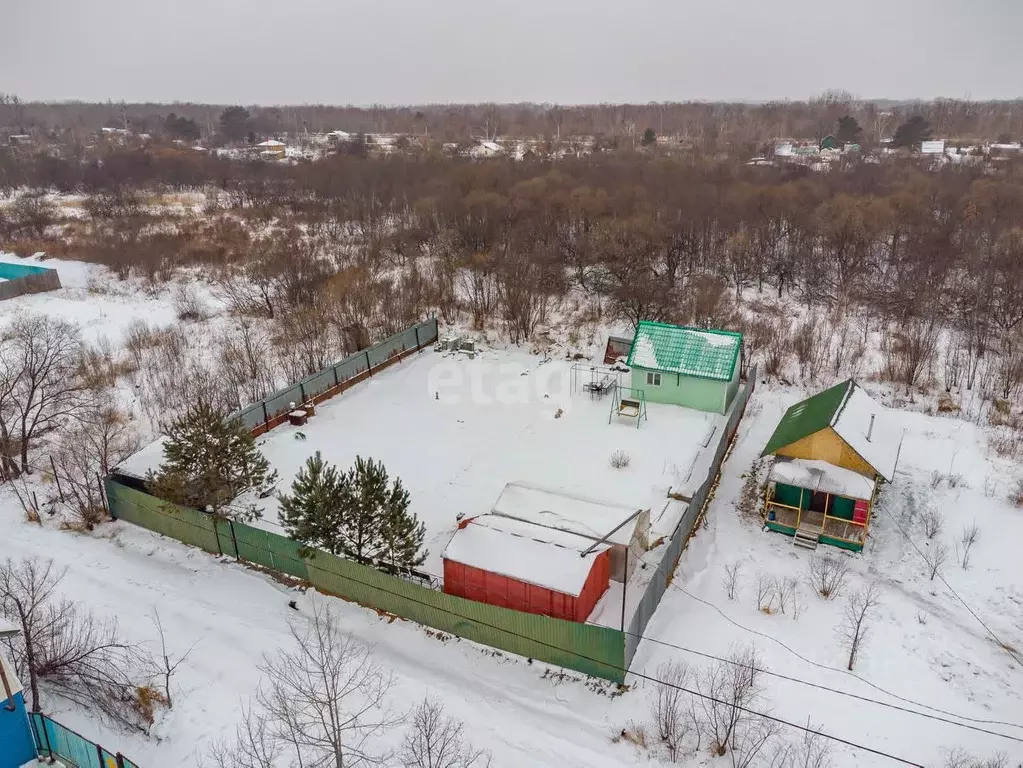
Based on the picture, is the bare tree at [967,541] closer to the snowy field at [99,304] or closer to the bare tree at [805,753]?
the bare tree at [805,753]

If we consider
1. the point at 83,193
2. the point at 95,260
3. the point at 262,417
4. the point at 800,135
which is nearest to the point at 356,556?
the point at 262,417

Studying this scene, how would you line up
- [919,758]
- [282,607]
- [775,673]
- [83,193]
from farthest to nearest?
[83,193], [282,607], [775,673], [919,758]

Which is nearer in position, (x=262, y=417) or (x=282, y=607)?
(x=282, y=607)

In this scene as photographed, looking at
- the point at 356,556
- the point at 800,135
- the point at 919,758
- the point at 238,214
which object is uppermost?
the point at 800,135

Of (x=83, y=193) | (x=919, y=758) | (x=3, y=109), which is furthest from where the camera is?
(x=3, y=109)

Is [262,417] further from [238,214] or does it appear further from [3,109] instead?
[3,109]

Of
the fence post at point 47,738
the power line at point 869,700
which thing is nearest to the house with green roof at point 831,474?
the power line at point 869,700

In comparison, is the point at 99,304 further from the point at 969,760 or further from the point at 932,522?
the point at 969,760
